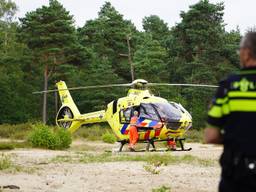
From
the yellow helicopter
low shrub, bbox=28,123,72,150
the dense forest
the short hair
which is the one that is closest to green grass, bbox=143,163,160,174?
the short hair

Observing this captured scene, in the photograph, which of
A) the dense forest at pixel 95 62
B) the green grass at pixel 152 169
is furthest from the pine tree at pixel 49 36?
the green grass at pixel 152 169

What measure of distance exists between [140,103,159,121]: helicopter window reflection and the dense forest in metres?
20.5

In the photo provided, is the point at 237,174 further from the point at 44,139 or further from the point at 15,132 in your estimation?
the point at 15,132

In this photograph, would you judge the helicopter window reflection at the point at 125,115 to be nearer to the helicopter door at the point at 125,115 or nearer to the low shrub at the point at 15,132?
the helicopter door at the point at 125,115

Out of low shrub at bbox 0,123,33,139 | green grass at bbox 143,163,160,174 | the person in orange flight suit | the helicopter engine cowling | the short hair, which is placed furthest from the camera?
low shrub at bbox 0,123,33,139

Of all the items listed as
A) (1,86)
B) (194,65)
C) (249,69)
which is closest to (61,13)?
(1,86)

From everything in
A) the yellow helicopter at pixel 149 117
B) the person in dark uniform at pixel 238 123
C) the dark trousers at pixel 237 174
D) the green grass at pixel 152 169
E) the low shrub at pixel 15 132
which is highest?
the person in dark uniform at pixel 238 123

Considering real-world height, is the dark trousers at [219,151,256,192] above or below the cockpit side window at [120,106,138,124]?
above

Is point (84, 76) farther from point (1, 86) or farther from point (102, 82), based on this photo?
point (1, 86)

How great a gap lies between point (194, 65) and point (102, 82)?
7.68 meters

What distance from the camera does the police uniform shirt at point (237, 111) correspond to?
327cm

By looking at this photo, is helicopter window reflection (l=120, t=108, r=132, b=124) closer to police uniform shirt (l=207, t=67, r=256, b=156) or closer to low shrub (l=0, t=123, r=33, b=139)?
low shrub (l=0, t=123, r=33, b=139)

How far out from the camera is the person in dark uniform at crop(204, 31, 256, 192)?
324 centimetres

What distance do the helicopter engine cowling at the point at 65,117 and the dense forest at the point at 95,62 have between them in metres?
16.1
